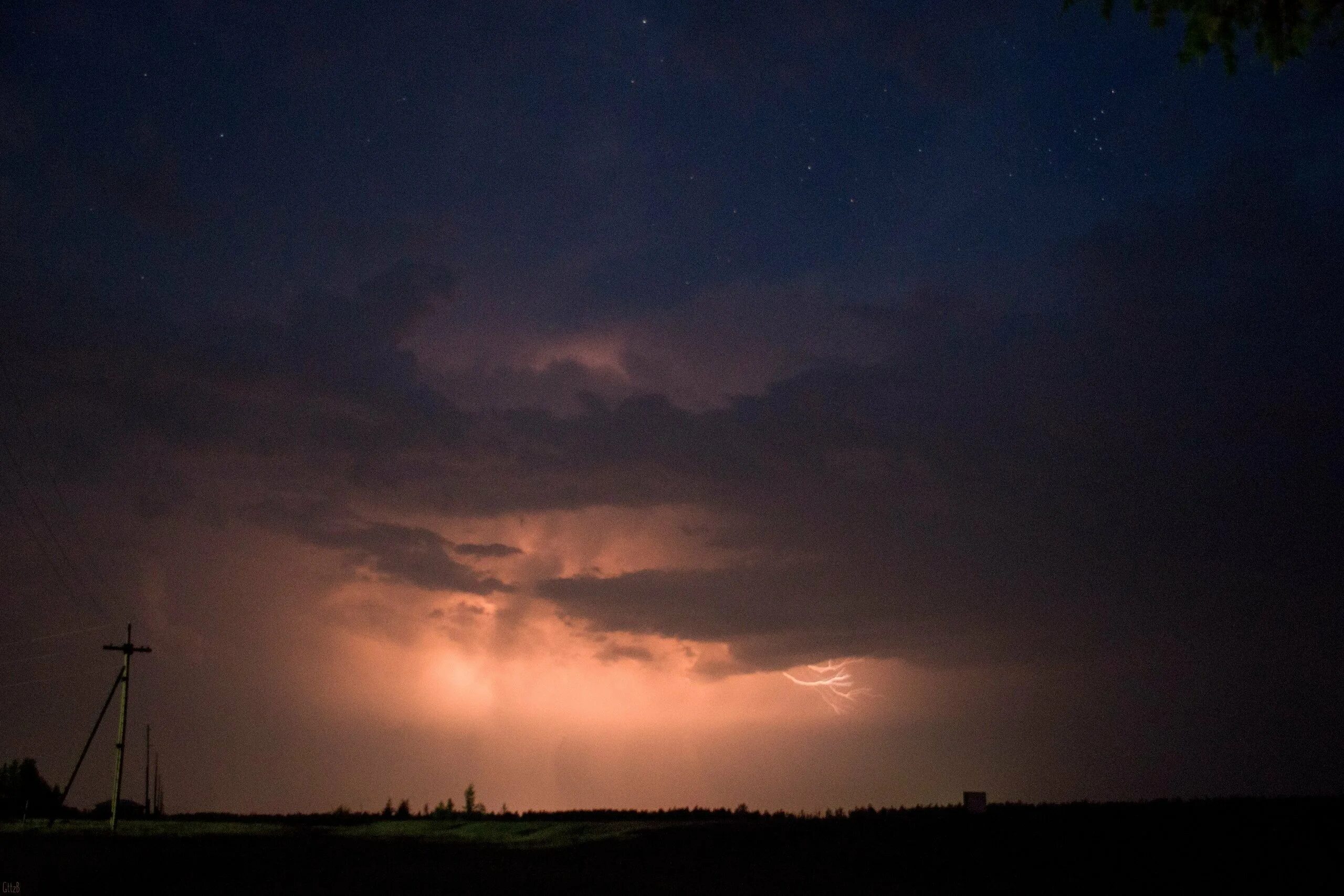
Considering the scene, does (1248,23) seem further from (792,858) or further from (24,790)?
(24,790)

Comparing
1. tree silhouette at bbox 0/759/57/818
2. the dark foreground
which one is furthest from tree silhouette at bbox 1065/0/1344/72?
tree silhouette at bbox 0/759/57/818

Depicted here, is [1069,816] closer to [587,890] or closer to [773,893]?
Answer: [773,893]

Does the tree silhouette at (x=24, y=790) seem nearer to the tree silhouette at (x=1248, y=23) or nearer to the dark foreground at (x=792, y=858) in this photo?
the dark foreground at (x=792, y=858)

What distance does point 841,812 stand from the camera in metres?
36.5

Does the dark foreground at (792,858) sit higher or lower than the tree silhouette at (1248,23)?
lower

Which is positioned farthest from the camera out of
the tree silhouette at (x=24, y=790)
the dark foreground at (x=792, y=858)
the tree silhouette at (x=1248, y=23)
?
the tree silhouette at (x=24, y=790)

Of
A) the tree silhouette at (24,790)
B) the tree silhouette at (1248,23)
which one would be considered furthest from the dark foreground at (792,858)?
the tree silhouette at (24,790)

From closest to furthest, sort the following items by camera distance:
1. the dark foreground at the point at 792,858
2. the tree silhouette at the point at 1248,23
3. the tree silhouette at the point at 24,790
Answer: the tree silhouette at the point at 1248,23
the dark foreground at the point at 792,858
the tree silhouette at the point at 24,790

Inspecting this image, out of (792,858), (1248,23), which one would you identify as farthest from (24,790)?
(1248,23)

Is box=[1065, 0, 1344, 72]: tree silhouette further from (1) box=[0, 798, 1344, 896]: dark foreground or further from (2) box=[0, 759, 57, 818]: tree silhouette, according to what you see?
(2) box=[0, 759, 57, 818]: tree silhouette

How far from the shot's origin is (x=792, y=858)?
95.8 feet

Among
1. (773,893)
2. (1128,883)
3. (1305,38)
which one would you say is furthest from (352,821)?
(1305,38)

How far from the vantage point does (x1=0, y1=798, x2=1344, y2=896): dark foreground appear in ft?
83.3

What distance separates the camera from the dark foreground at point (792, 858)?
25375 mm
